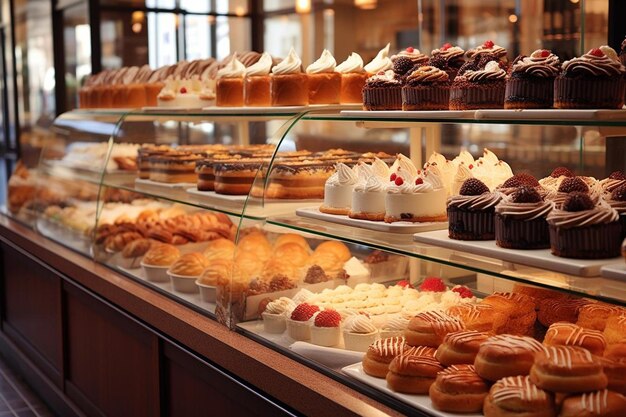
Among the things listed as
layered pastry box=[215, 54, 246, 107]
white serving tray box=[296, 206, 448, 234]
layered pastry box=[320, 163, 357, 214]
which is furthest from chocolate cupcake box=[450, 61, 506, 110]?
layered pastry box=[215, 54, 246, 107]

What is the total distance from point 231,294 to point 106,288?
1.08 metres

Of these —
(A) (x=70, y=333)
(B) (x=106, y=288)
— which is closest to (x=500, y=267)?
(B) (x=106, y=288)

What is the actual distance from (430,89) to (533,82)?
0.45 metres

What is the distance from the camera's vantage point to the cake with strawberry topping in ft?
9.63

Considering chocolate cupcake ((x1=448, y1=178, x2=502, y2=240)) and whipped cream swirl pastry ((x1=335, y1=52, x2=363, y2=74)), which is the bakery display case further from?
whipped cream swirl pastry ((x1=335, y1=52, x2=363, y2=74))

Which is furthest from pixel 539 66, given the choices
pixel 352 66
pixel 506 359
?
pixel 352 66

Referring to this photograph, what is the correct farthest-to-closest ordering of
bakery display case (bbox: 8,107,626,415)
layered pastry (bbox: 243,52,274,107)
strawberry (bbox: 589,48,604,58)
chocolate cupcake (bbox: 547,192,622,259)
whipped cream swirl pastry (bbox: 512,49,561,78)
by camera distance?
1. layered pastry (bbox: 243,52,274,107)
2. bakery display case (bbox: 8,107,626,415)
3. whipped cream swirl pastry (bbox: 512,49,561,78)
4. strawberry (bbox: 589,48,604,58)
5. chocolate cupcake (bbox: 547,192,622,259)

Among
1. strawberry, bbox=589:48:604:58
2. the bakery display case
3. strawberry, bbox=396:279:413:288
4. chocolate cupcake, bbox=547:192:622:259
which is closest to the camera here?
chocolate cupcake, bbox=547:192:622:259

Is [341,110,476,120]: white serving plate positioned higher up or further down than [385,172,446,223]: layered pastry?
higher up

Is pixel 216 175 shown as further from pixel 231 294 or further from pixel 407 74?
pixel 407 74

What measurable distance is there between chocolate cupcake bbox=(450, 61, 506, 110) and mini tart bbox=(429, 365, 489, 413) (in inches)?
31.0

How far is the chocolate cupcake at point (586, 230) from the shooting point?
2062 millimetres

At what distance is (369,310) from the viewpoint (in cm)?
311

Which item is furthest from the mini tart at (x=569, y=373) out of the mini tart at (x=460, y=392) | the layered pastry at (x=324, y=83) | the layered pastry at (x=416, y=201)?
the layered pastry at (x=324, y=83)
